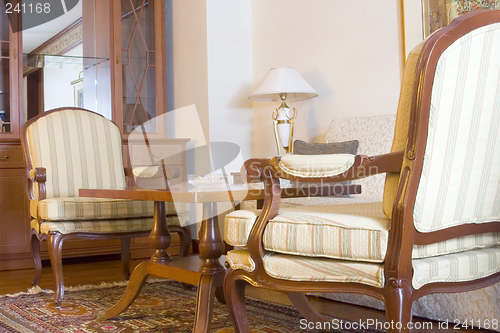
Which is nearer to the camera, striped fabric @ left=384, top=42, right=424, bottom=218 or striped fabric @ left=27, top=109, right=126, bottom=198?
striped fabric @ left=384, top=42, right=424, bottom=218

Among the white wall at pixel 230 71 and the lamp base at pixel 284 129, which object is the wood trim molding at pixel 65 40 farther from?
the lamp base at pixel 284 129

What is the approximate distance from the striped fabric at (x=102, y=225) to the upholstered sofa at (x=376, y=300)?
0.58 m

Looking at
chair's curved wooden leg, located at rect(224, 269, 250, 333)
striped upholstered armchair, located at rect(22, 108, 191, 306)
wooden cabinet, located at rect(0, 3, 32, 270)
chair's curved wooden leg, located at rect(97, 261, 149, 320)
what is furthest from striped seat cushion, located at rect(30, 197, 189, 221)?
chair's curved wooden leg, located at rect(224, 269, 250, 333)

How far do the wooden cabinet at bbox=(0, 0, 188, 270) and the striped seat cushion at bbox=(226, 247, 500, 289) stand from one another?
2.70 metres

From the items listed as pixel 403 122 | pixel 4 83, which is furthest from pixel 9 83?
pixel 403 122

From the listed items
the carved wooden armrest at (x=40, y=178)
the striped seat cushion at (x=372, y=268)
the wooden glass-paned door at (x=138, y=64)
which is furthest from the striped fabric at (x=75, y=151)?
the striped seat cushion at (x=372, y=268)

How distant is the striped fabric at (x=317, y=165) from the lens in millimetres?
1353

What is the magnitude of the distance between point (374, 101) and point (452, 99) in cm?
209

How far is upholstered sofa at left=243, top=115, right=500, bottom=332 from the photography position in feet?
6.39

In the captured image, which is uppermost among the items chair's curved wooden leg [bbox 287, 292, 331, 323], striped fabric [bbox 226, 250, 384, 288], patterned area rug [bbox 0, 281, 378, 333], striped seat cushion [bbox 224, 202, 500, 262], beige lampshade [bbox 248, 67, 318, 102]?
beige lampshade [bbox 248, 67, 318, 102]

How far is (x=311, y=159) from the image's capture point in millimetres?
1395

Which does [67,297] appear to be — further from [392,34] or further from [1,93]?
[392,34]

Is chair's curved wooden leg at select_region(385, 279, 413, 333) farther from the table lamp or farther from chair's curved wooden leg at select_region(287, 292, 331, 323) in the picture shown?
the table lamp

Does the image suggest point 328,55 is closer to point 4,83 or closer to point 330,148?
point 330,148
